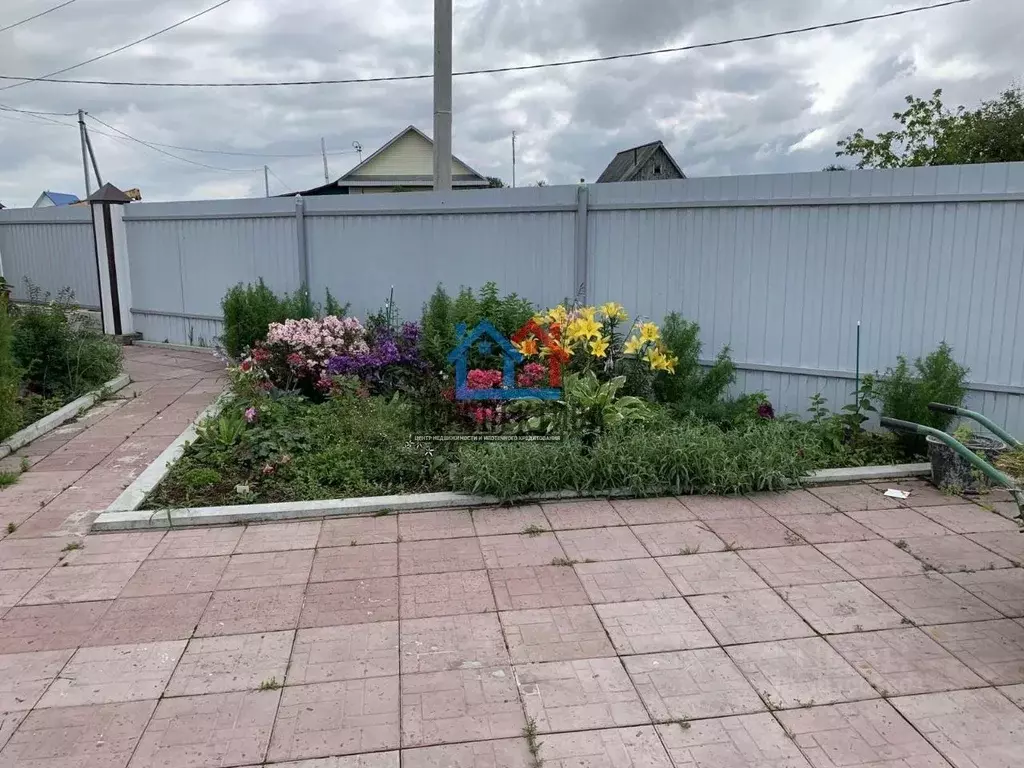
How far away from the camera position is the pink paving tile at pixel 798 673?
3.11 meters

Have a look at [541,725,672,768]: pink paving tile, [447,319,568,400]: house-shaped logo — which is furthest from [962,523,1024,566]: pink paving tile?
[447,319,568,400]: house-shaped logo

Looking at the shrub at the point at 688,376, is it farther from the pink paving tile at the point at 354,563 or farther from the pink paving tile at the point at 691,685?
the pink paving tile at the point at 691,685

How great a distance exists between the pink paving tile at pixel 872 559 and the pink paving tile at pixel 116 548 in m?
4.14

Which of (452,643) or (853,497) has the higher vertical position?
(853,497)

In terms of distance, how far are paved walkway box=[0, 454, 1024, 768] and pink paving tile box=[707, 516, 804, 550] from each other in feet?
0.07

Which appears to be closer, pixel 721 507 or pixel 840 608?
pixel 840 608

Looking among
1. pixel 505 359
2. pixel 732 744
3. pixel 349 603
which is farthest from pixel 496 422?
pixel 732 744

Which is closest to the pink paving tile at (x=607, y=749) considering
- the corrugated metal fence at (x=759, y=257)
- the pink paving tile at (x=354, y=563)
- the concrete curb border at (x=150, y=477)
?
the pink paving tile at (x=354, y=563)

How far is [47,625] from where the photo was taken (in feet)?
12.2

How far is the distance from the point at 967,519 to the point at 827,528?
1.00m

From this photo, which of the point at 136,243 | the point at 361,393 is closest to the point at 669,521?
the point at 361,393

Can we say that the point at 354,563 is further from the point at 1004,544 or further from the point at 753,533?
the point at 1004,544

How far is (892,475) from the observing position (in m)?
5.84

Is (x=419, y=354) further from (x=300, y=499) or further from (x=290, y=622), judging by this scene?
(x=290, y=622)
